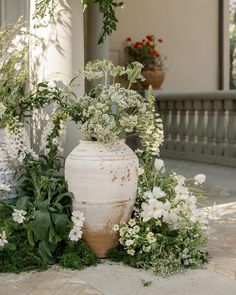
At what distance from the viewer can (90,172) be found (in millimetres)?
3217

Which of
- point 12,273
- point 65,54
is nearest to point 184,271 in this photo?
point 12,273

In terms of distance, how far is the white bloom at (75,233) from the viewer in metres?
3.22

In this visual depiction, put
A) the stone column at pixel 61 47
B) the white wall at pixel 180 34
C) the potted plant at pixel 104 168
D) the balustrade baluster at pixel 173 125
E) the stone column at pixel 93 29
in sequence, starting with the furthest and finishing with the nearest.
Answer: the white wall at pixel 180 34 → the balustrade baluster at pixel 173 125 → the stone column at pixel 93 29 → the stone column at pixel 61 47 → the potted plant at pixel 104 168

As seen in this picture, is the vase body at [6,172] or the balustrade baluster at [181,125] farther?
the balustrade baluster at [181,125]

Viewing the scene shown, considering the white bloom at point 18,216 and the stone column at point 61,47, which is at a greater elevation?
the stone column at point 61,47

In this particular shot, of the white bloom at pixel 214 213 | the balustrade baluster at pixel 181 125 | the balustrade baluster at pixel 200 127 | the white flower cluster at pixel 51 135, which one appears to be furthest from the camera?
the balustrade baluster at pixel 181 125

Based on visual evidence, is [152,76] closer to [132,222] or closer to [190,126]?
[190,126]

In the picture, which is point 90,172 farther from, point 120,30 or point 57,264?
point 120,30

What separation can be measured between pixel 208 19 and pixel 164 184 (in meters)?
7.06

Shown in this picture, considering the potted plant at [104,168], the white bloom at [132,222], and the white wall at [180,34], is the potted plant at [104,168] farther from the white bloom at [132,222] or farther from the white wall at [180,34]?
the white wall at [180,34]

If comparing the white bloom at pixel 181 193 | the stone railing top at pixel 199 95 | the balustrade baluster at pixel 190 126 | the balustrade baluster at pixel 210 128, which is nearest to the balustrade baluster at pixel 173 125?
the stone railing top at pixel 199 95

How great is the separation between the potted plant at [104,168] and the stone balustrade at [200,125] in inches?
159

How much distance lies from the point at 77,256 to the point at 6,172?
899mm

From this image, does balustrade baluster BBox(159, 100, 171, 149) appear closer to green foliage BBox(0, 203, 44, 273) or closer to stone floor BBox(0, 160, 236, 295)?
stone floor BBox(0, 160, 236, 295)
